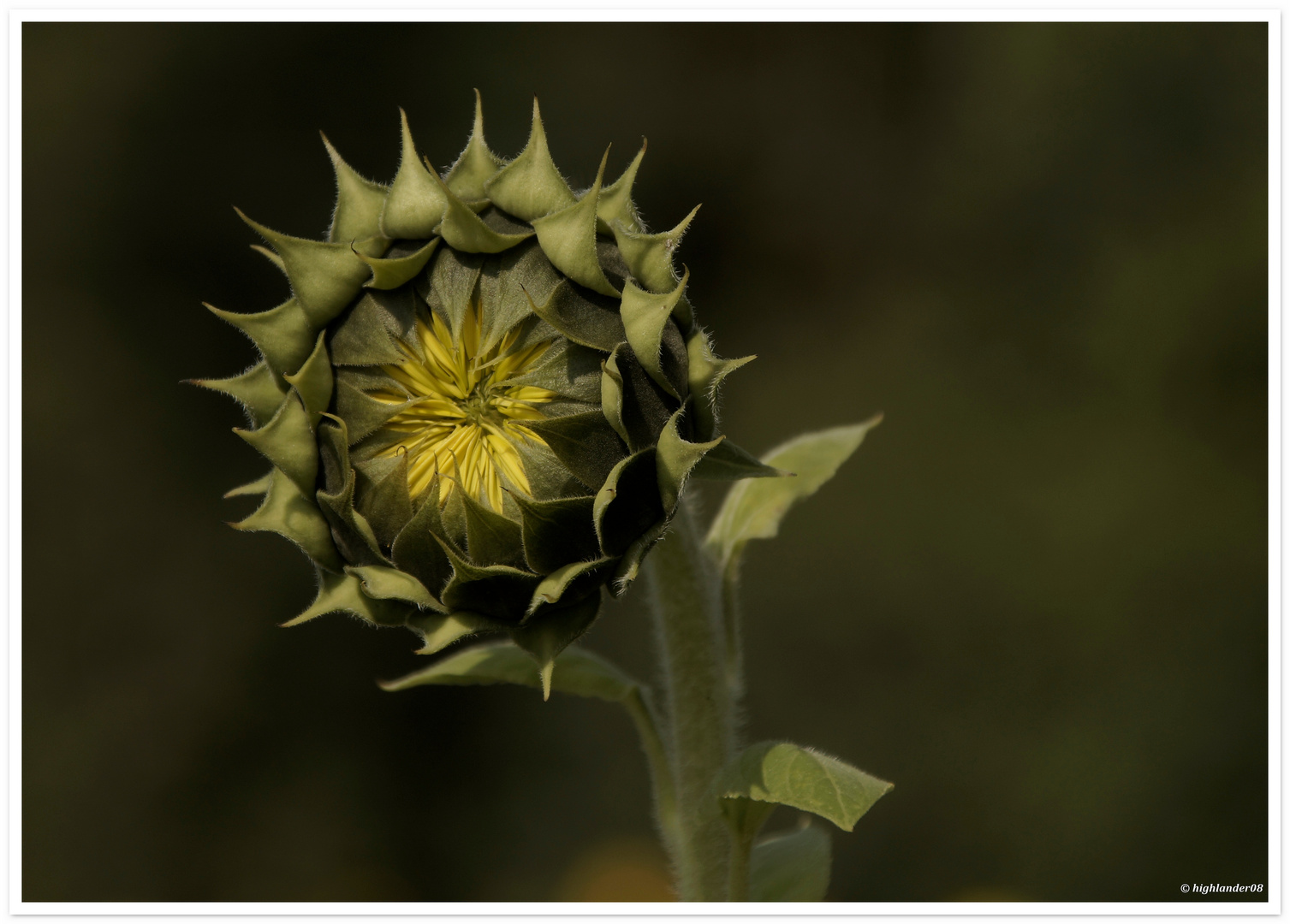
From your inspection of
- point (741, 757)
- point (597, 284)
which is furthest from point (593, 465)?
point (741, 757)

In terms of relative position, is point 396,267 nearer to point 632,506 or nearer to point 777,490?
point 632,506

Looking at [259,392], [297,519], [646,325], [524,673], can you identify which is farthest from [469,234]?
[524,673]

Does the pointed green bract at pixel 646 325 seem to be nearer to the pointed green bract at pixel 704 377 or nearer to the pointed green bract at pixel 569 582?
the pointed green bract at pixel 704 377

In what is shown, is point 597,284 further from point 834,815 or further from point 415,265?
point 834,815

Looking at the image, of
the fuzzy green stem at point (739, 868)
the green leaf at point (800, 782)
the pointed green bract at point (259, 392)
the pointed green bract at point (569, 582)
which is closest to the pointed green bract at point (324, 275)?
the pointed green bract at point (259, 392)

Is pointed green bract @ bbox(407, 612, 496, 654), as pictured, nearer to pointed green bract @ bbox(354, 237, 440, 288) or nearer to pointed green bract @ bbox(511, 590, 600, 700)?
pointed green bract @ bbox(511, 590, 600, 700)

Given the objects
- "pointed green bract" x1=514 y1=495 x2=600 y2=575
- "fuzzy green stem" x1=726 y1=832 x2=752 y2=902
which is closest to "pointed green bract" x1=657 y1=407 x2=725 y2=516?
"pointed green bract" x1=514 y1=495 x2=600 y2=575
